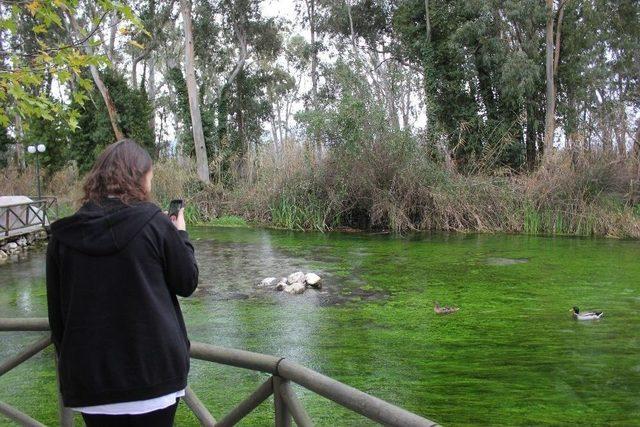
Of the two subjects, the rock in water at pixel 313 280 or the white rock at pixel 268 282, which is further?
the white rock at pixel 268 282

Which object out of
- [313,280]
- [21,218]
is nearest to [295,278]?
[313,280]

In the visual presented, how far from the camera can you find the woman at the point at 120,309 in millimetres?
1541

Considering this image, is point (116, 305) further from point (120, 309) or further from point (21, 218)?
point (21, 218)

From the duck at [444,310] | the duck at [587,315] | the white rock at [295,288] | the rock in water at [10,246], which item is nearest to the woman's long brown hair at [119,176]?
the duck at [444,310]

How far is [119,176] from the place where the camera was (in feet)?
5.34

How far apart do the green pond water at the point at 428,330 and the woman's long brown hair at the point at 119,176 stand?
2.51 meters

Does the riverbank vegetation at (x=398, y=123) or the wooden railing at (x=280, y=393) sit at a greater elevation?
the riverbank vegetation at (x=398, y=123)

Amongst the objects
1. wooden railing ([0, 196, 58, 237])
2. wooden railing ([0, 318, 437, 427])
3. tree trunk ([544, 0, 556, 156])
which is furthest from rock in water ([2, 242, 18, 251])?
tree trunk ([544, 0, 556, 156])

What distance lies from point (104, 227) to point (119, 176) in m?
0.16

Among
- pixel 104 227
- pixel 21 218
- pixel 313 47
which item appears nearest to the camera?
pixel 104 227

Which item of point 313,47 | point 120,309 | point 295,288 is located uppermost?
point 313,47

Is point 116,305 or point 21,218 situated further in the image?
point 21,218

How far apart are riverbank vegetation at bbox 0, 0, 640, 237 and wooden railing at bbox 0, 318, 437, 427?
24.3ft

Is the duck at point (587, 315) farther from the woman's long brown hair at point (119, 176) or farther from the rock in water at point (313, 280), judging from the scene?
the woman's long brown hair at point (119, 176)
